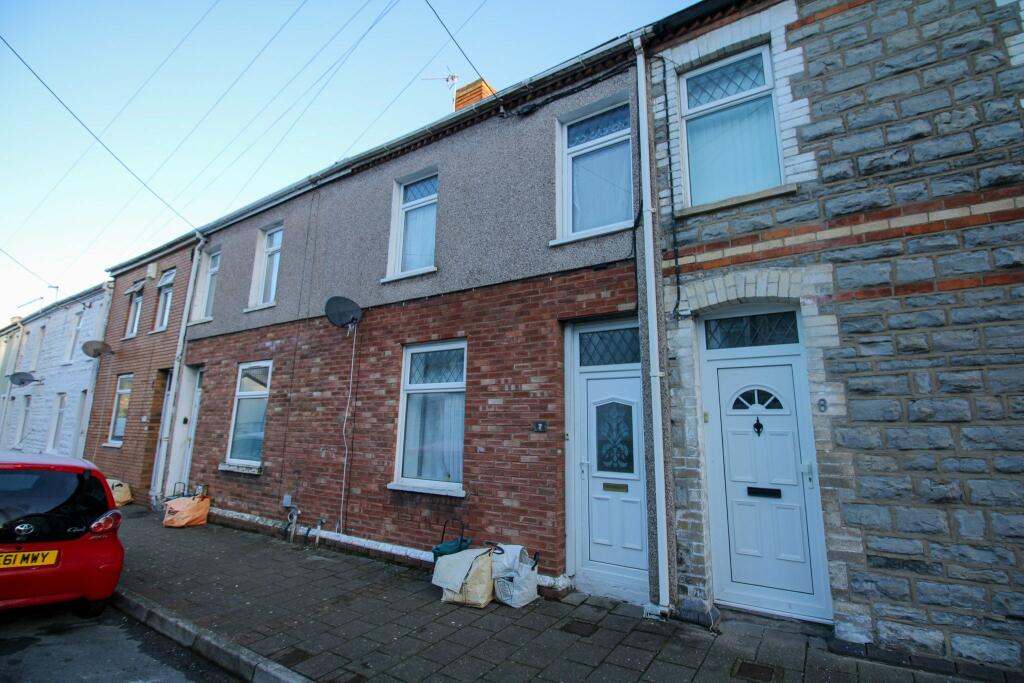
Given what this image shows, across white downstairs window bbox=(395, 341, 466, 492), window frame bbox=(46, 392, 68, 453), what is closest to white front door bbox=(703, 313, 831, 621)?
white downstairs window bbox=(395, 341, 466, 492)

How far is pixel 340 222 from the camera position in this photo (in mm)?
8352

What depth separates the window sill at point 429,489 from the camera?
19.0 feet

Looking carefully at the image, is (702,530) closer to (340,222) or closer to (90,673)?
(90,673)

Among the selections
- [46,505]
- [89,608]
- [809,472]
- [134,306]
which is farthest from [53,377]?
[809,472]

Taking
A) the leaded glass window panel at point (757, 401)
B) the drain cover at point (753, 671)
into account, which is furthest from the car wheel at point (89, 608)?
the leaded glass window panel at point (757, 401)

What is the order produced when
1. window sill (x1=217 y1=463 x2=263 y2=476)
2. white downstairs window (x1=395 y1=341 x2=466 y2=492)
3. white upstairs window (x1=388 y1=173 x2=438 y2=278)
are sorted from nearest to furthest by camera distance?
white downstairs window (x1=395 y1=341 x2=466 y2=492) < white upstairs window (x1=388 y1=173 x2=438 y2=278) < window sill (x1=217 y1=463 x2=263 y2=476)

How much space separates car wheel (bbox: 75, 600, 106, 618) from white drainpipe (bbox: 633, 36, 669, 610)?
5.22 m

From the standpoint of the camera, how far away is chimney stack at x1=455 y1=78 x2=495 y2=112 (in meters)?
8.29

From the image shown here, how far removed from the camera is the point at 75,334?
1550 centimetres

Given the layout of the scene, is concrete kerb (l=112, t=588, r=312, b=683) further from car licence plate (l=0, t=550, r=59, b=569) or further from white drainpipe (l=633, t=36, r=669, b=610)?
white drainpipe (l=633, t=36, r=669, b=610)

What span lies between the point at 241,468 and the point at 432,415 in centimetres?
422

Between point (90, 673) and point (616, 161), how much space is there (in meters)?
6.60

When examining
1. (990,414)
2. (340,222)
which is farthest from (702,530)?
(340,222)

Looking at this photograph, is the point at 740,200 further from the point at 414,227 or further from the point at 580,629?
the point at 414,227
